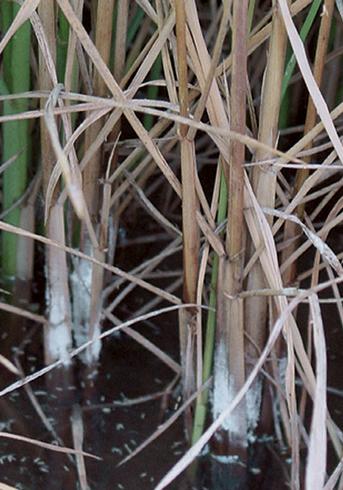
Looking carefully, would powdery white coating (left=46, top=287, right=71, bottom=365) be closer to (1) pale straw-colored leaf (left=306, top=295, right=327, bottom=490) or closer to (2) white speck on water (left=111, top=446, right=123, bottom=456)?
(2) white speck on water (left=111, top=446, right=123, bottom=456)

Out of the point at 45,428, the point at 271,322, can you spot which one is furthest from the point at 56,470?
the point at 271,322

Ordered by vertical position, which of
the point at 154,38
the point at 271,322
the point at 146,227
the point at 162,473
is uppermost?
the point at 154,38

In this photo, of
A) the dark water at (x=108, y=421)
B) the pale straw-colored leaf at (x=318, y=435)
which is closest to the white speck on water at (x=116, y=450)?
the dark water at (x=108, y=421)

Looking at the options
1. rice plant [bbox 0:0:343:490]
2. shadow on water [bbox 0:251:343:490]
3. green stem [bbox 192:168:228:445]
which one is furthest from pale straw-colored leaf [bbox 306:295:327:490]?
shadow on water [bbox 0:251:343:490]

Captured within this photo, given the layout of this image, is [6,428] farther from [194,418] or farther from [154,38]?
[154,38]

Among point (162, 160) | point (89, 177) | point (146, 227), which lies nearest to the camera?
point (162, 160)

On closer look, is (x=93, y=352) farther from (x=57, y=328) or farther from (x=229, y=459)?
(x=229, y=459)

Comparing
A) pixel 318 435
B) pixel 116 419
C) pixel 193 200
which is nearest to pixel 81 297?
pixel 116 419
